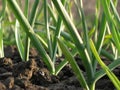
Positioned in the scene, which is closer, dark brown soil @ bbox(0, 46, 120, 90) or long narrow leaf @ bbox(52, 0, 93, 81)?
long narrow leaf @ bbox(52, 0, 93, 81)

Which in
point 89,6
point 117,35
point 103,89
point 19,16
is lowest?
point 89,6

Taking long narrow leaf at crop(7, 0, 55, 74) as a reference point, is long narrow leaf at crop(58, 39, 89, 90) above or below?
below

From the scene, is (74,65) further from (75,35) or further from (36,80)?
(36,80)

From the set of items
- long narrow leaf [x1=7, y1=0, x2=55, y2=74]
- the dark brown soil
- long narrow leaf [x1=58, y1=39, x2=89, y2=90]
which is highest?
long narrow leaf [x1=7, y1=0, x2=55, y2=74]

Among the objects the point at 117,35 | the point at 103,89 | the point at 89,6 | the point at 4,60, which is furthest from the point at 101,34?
the point at 89,6

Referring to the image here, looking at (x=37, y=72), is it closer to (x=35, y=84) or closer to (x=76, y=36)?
(x=35, y=84)

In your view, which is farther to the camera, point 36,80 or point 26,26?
point 36,80

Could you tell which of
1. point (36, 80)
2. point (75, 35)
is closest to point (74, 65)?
point (75, 35)

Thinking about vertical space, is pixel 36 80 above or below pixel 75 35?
below

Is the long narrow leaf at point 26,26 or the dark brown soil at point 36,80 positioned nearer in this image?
the long narrow leaf at point 26,26

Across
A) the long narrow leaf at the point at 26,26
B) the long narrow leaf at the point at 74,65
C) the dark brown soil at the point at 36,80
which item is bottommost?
the dark brown soil at the point at 36,80

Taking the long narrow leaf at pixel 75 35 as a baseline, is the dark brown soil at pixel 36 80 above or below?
below
